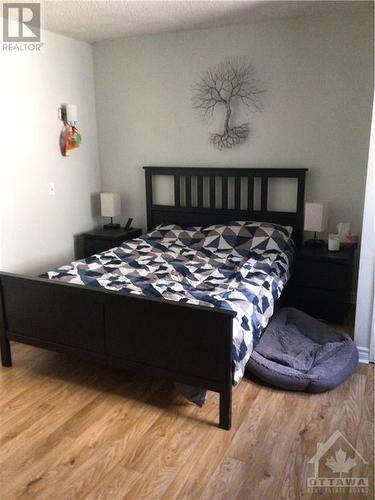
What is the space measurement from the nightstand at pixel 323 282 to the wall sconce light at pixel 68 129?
86.8 inches

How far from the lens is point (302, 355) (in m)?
2.68

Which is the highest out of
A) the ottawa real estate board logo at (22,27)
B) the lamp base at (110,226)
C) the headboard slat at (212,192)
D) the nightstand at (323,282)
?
the ottawa real estate board logo at (22,27)

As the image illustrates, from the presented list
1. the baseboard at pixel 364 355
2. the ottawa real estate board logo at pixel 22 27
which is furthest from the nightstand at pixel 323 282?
the ottawa real estate board logo at pixel 22 27

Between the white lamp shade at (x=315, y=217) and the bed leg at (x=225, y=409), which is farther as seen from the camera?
the white lamp shade at (x=315, y=217)

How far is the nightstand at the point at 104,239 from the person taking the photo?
397cm

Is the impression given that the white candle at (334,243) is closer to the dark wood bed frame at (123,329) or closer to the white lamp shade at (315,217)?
the white lamp shade at (315,217)

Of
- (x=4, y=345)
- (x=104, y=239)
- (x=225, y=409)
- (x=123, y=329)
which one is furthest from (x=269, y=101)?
(x=4, y=345)

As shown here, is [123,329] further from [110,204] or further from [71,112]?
[71,112]

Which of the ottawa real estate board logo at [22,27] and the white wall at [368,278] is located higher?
the ottawa real estate board logo at [22,27]

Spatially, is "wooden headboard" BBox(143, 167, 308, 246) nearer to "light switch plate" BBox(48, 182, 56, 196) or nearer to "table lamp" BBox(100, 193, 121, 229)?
"table lamp" BBox(100, 193, 121, 229)

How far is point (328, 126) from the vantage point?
343 centimetres

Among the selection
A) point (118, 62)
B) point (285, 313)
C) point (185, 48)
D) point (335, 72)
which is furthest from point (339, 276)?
point (118, 62)

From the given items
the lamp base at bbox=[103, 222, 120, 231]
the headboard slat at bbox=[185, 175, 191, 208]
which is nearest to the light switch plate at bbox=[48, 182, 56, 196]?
the lamp base at bbox=[103, 222, 120, 231]

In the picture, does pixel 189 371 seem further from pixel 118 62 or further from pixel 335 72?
pixel 118 62
